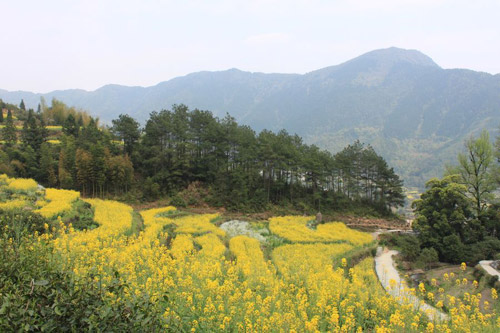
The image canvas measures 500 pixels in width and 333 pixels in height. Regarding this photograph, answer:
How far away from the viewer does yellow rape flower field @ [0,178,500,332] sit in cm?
519

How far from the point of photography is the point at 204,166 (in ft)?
111

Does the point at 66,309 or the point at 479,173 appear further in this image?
the point at 479,173

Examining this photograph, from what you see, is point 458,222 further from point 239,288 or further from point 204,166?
point 204,166

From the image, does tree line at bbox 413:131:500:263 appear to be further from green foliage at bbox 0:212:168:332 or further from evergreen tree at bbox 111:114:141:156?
evergreen tree at bbox 111:114:141:156

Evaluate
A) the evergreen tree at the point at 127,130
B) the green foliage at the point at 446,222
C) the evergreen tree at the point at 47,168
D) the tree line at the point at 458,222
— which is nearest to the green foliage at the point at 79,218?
the evergreen tree at the point at 47,168

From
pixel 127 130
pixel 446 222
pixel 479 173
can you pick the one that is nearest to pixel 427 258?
pixel 446 222

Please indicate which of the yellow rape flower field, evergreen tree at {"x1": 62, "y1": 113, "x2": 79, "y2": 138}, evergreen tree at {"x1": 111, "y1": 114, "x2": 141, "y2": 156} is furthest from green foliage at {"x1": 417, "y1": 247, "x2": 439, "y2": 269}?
evergreen tree at {"x1": 62, "y1": 113, "x2": 79, "y2": 138}

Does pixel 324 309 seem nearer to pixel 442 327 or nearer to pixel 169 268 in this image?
pixel 442 327

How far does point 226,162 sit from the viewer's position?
33.6 metres

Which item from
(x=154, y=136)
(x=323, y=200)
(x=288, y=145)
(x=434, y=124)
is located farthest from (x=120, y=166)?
(x=434, y=124)

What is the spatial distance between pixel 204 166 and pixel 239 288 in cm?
2673

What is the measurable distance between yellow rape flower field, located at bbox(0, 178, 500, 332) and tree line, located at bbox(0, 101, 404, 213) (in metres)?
12.0

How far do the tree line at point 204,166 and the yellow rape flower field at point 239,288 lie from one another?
1200cm

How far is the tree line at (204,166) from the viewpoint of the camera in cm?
2905
